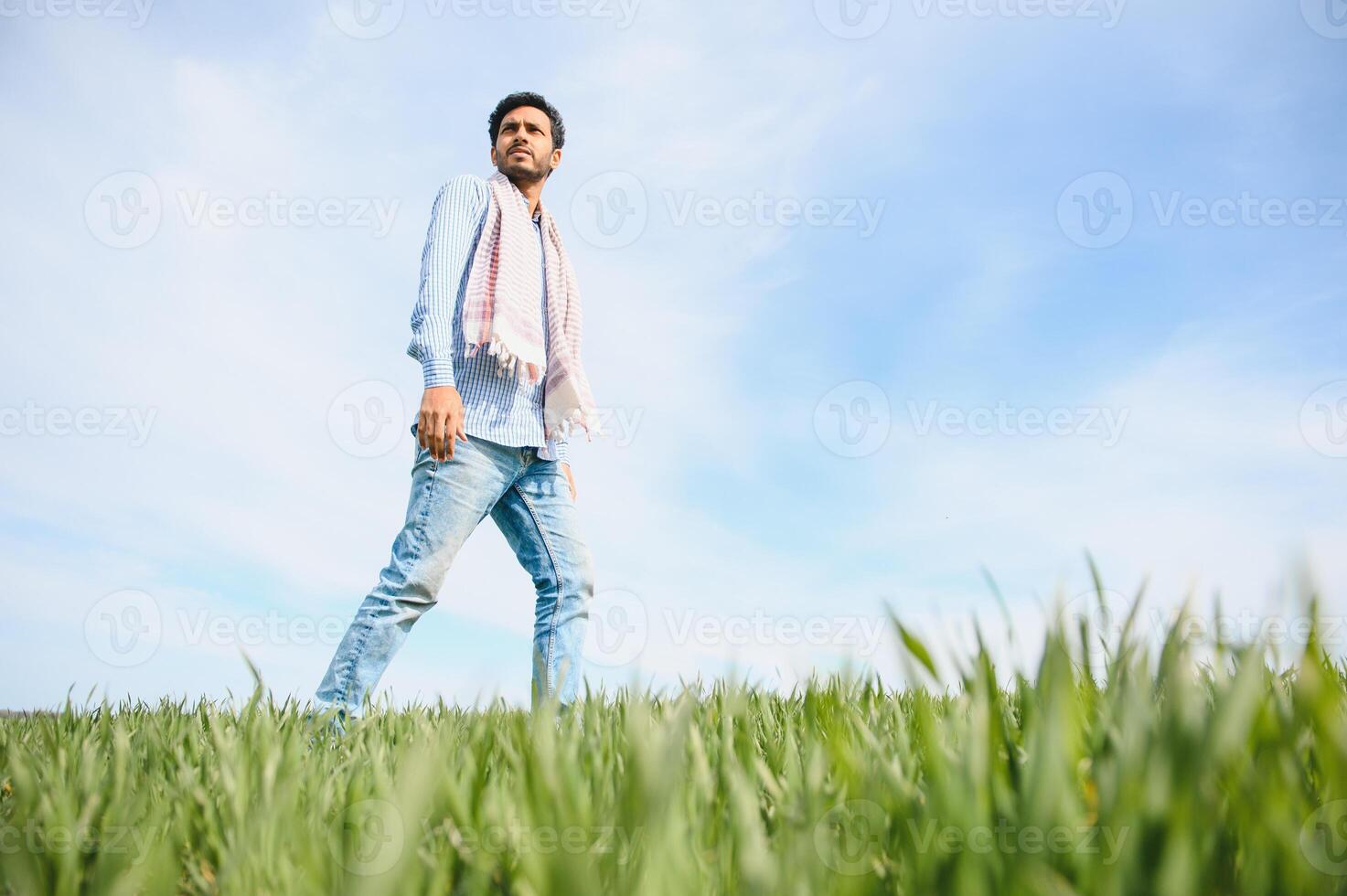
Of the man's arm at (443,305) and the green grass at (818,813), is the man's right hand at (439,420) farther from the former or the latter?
the green grass at (818,813)

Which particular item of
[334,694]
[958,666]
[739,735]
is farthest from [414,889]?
[334,694]

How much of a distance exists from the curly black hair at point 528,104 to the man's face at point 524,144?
89 millimetres

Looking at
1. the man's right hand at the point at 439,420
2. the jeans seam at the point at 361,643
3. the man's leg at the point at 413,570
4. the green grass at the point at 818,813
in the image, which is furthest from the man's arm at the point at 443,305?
the green grass at the point at 818,813

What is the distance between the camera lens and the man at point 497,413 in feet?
10.7

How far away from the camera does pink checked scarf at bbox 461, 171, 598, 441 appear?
3.65m

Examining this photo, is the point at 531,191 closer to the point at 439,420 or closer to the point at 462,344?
the point at 462,344

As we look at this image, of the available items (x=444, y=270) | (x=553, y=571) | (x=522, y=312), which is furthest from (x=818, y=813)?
(x=522, y=312)

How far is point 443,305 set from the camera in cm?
344

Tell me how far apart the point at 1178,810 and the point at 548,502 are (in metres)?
3.10

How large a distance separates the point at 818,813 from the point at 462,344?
290 cm

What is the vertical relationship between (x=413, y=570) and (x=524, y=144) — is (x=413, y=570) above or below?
below

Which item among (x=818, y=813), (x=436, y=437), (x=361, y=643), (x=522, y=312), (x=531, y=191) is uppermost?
(x=531, y=191)

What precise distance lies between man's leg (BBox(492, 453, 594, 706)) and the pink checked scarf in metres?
0.27

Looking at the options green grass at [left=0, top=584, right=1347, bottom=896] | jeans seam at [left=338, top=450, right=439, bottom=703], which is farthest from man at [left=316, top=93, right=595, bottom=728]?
green grass at [left=0, top=584, right=1347, bottom=896]
